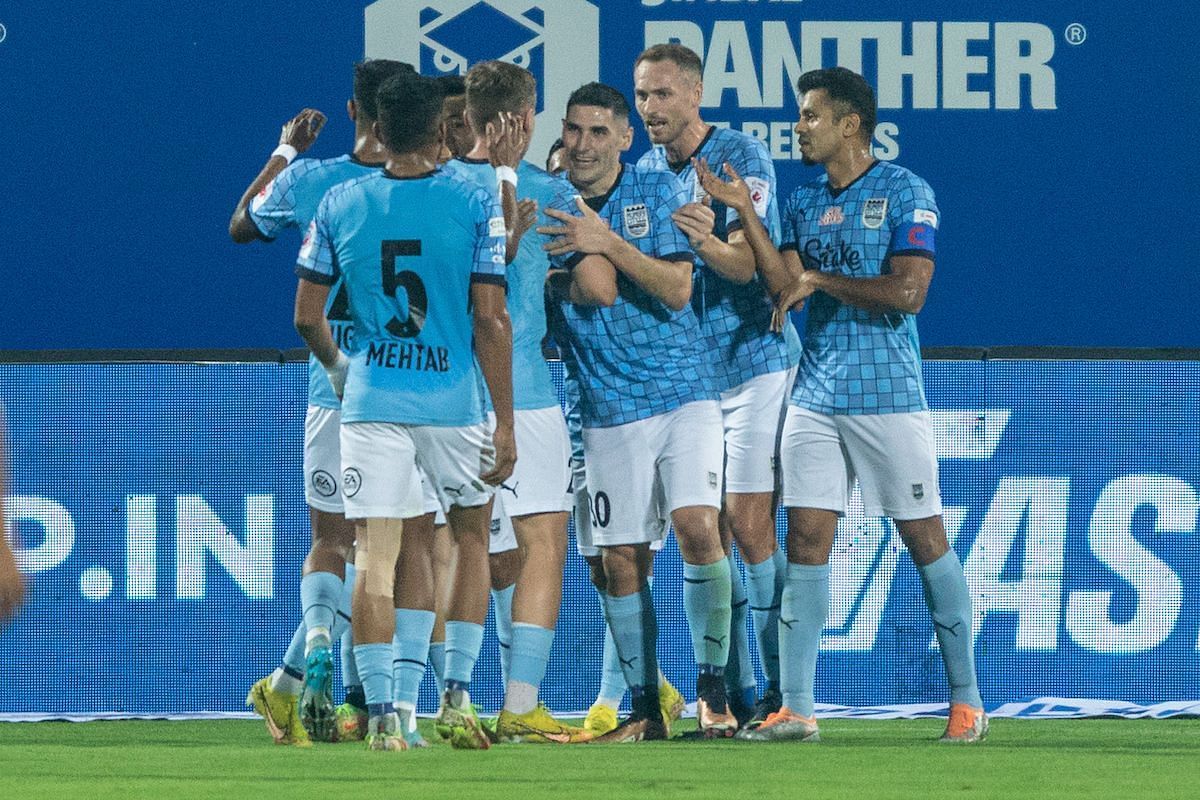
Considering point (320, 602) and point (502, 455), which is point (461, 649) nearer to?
point (320, 602)

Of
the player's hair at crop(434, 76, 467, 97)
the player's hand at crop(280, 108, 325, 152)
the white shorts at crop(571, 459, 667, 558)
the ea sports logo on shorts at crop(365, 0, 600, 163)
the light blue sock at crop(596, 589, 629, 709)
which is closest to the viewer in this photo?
the white shorts at crop(571, 459, 667, 558)

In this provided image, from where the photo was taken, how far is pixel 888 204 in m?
6.74

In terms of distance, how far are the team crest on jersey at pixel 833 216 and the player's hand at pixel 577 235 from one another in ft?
2.25

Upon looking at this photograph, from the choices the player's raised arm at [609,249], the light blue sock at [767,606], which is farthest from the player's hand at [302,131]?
the light blue sock at [767,606]

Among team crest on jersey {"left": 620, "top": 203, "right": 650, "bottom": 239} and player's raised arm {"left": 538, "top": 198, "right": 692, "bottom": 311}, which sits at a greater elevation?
team crest on jersey {"left": 620, "top": 203, "right": 650, "bottom": 239}

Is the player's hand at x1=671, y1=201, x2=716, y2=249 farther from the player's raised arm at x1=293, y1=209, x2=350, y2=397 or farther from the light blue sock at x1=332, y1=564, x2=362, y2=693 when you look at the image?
the light blue sock at x1=332, y1=564, x2=362, y2=693

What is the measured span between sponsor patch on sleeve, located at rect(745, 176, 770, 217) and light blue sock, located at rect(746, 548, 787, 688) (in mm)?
1115

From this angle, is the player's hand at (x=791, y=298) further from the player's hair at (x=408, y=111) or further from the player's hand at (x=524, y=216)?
the player's hair at (x=408, y=111)

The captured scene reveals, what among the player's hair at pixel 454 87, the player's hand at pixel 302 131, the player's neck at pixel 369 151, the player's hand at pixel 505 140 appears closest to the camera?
the player's hand at pixel 505 140

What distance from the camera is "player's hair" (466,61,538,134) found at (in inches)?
260

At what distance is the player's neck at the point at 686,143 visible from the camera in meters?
7.24

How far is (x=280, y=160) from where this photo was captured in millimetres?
7465

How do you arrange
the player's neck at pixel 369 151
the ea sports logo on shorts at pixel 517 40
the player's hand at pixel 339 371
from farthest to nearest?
1. the ea sports logo on shorts at pixel 517 40
2. the player's neck at pixel 369 151
3. the player's hand at pixel 339 371

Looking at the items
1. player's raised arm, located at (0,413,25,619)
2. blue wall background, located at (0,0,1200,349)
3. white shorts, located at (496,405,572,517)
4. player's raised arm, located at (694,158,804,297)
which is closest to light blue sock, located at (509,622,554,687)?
white shorts, located at (496,405,572,517)
